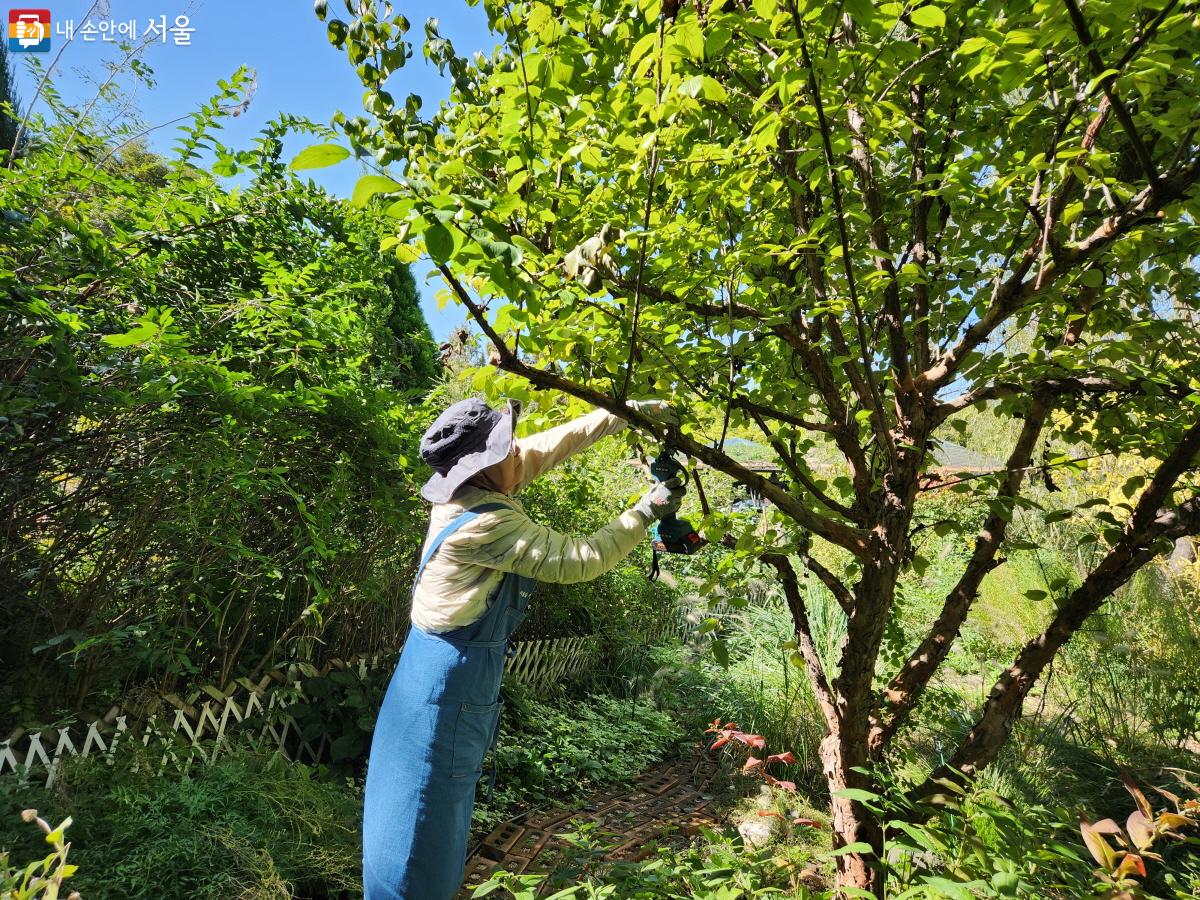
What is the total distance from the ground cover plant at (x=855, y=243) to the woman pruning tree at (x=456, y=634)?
0.35m

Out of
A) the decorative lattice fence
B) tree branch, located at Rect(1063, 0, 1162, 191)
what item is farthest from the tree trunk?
the decorative lattice fence

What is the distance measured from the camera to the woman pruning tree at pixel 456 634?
6.81 feet

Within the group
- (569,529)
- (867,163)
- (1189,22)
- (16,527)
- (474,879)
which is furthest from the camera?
(569,529)

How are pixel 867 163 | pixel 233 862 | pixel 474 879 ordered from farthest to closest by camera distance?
pixel 474 879
pixel 233 862
pixel 867 163

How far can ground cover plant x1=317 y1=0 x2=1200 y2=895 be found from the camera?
1336 mm

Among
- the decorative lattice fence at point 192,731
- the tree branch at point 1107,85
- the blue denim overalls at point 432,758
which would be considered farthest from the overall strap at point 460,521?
the tree branch at point 1107,85

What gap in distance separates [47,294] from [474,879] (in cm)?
304

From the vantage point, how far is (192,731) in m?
3.06

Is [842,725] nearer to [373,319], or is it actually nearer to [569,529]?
[569,529]

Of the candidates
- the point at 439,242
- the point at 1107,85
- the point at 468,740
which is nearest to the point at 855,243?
the point at 1107,85

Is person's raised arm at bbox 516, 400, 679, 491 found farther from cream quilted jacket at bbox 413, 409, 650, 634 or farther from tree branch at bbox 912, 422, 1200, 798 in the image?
tree branch at bbox 912, 422, 1200, 798

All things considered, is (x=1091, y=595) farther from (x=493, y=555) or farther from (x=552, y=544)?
(x=493, y=555)

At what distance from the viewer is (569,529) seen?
5.36m

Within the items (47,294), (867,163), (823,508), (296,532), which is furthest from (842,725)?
(47,294)
